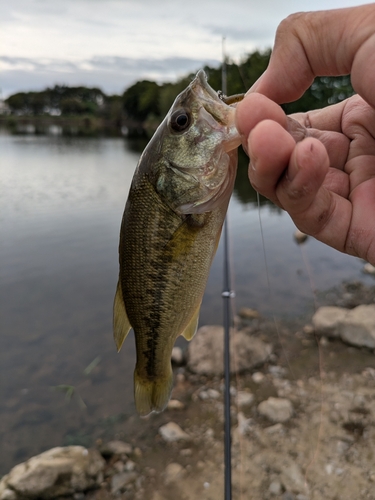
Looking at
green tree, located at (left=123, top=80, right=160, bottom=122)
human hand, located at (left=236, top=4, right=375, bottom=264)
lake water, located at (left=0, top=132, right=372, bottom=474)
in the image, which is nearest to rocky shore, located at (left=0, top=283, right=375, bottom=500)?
lake water, located at (left=0, top=132, right=372, bottom=474)

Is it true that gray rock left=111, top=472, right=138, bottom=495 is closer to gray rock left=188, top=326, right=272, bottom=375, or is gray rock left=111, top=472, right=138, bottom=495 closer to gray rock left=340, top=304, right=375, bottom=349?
gray rock left=188, top=326, right=272, bottom=375

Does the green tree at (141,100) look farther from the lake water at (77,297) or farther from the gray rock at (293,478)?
→ the gray rock at (293,478)

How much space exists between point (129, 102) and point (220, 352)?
90721 millimetres

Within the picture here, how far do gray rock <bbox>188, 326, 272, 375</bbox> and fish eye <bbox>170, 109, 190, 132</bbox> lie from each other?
4110 mm

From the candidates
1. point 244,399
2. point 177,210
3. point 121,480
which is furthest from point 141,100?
point 177,210

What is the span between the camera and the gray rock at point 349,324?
218 inches

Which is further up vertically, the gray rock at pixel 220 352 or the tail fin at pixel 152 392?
the tail fin at pixel 152 392

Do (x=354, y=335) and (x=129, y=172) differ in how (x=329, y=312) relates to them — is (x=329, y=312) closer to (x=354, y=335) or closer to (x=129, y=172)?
(x=354, y=335)

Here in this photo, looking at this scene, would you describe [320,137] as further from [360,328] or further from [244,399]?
[360,328]

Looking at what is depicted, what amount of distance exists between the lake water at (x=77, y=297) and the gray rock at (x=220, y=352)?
3.34 ft

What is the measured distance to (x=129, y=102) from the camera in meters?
87.9

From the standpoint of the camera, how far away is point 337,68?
1.77 meters

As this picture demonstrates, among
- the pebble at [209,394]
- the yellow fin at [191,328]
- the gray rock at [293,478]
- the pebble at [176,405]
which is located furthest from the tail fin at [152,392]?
the pebble at [209,394]

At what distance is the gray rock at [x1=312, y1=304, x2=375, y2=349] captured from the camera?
5.54 meters
